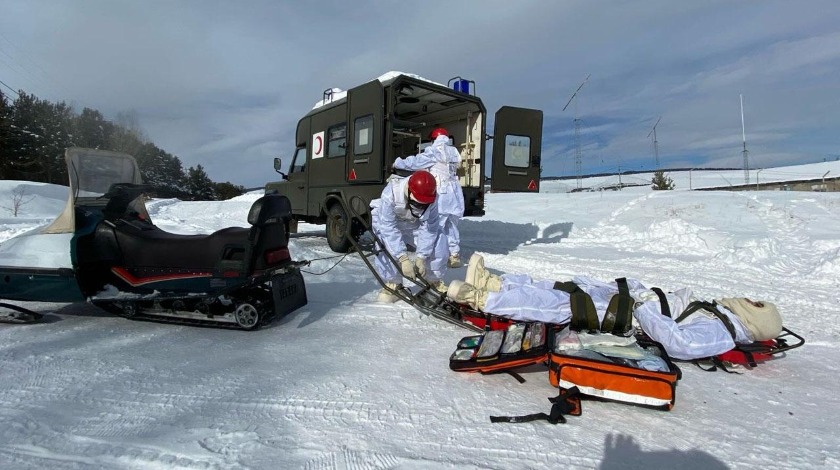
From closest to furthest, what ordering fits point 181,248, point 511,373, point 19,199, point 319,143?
point 511,373 → point 181,248 → point 319,143 → point 19,199

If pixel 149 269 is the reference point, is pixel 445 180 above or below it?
above

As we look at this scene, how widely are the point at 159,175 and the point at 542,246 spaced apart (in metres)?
45.5

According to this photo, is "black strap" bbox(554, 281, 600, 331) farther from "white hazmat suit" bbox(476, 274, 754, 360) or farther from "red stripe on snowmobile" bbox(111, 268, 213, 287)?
"red stripe on snowmobile" bbox(111, 268, 213, 287)

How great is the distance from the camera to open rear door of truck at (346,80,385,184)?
279 inches

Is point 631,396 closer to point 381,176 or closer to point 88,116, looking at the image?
point 381,176

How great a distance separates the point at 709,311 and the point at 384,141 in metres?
5.26

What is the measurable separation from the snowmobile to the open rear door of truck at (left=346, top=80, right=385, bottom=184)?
12.0ft

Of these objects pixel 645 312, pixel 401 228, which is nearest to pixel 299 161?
pixel 401 228

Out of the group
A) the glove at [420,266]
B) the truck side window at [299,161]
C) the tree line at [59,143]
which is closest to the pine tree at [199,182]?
the tree line at [59,143]

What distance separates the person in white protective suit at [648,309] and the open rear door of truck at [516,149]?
4.73m

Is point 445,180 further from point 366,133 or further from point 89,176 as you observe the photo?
point 89,176

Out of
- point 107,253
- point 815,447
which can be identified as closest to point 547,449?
point 815,447

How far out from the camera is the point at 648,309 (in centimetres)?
296

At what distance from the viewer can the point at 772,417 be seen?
2.34 metres
